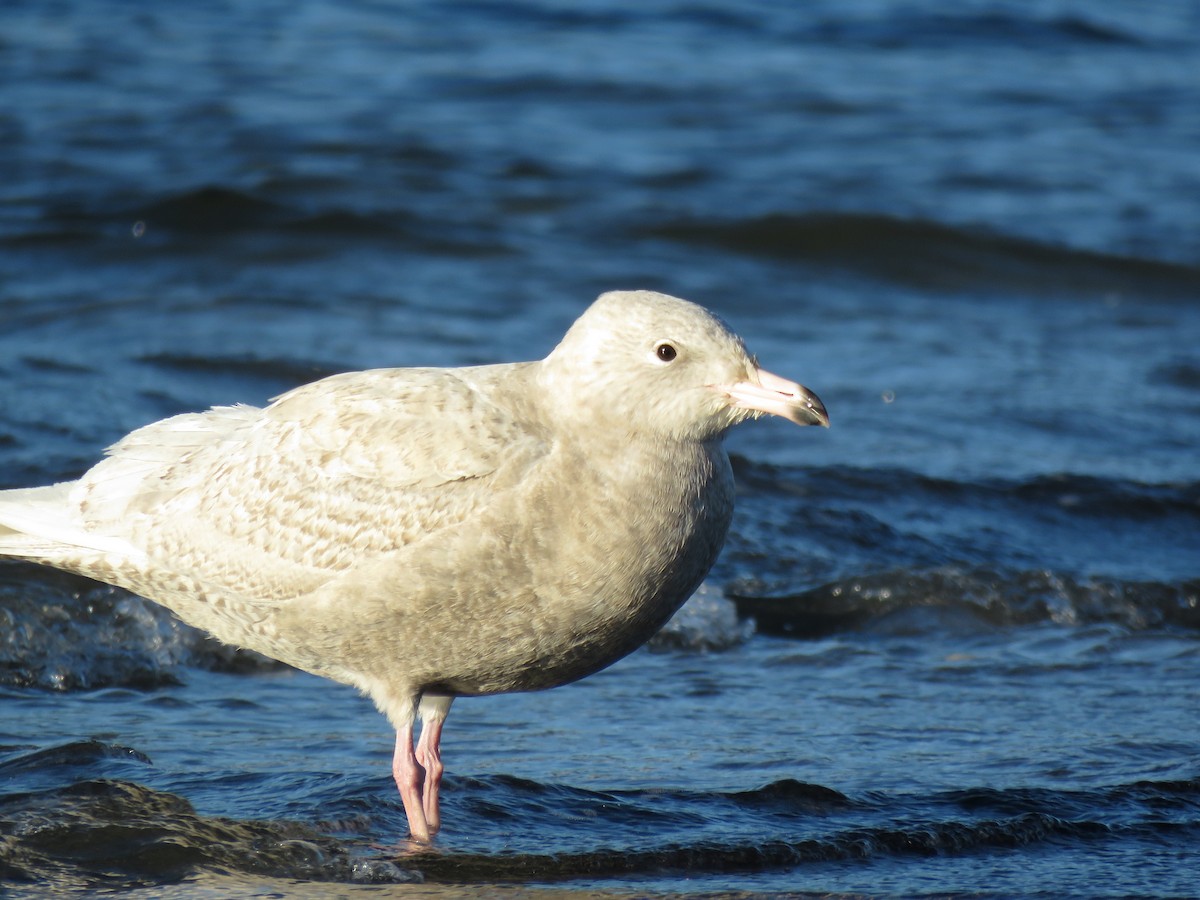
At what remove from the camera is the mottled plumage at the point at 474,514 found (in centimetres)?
456

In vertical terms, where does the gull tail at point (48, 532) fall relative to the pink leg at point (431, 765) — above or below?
above

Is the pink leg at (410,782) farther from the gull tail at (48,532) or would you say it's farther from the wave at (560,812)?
the gull tail at (48,532)

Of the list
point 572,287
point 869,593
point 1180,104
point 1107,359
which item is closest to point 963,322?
point 1107,359

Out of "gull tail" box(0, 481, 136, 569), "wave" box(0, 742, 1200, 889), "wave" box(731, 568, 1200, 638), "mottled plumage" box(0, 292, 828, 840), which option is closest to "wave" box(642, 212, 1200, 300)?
"wave" box(731, 568, 1200, 638)

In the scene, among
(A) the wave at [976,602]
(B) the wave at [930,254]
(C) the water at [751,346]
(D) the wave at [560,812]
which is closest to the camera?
(D) the wave at [560,812]

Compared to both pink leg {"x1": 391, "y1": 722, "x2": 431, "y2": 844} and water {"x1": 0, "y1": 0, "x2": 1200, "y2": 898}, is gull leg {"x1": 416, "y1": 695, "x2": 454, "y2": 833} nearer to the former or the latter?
pink leg {"x1": 391, "y1": 722, "x2": 431, "y2": 844}

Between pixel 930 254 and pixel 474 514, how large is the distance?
957cm

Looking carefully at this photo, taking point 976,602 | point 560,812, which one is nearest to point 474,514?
point 560,812

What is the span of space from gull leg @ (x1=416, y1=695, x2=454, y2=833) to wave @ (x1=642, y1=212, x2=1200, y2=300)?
8.54 meters

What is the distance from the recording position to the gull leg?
5.11m

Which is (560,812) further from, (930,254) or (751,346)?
(930,254)

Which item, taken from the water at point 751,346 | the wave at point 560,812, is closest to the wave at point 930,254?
the water at point 751,346

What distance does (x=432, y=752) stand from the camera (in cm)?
521

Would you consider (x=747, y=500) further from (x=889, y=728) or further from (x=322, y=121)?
(x=322, y=121)
